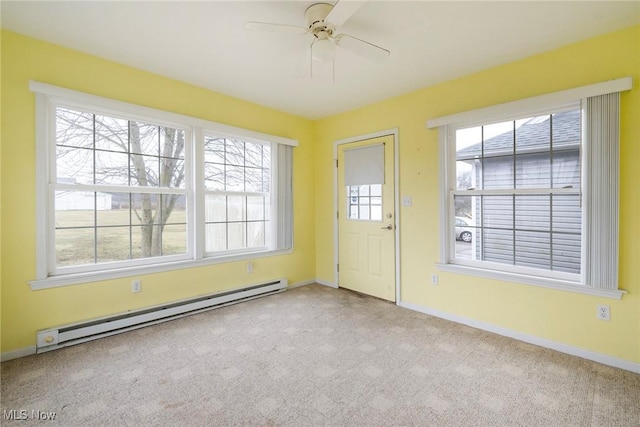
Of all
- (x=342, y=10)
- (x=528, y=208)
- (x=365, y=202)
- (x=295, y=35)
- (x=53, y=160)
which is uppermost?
(x=295, y=35)

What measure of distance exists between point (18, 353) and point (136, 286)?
879 mm

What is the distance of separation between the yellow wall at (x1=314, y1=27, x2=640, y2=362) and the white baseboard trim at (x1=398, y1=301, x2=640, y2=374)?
1.5 inches

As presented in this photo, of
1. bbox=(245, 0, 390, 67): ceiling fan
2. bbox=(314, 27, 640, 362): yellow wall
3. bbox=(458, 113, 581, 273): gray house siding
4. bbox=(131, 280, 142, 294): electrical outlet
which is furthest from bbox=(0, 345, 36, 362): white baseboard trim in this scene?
bbox=(458, 113, 581, 273): gray house siding

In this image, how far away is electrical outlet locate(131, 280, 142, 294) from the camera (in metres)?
2.78

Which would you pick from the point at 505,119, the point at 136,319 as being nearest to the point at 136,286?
the point at 136,319

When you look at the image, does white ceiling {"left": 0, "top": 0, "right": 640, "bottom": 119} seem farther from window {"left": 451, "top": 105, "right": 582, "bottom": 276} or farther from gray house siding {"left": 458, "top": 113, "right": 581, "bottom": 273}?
gray house siding {"left": 458, "top": 113, "right": 581, "bottom": 273}

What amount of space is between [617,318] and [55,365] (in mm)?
4243

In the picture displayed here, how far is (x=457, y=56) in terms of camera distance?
2.54 metres

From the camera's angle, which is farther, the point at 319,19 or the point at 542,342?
the point at 542,342

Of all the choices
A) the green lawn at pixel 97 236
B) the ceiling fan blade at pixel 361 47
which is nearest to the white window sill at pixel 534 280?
the ceiling fan blade at pixel 361 47

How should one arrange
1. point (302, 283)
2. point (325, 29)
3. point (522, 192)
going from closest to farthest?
point (325, 29), point (522, 192), point (302, 283)

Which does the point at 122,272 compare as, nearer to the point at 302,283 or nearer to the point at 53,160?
the point at 53,160

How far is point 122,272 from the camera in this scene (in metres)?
2.71

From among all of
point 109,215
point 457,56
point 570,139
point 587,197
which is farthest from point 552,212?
point 109,215
